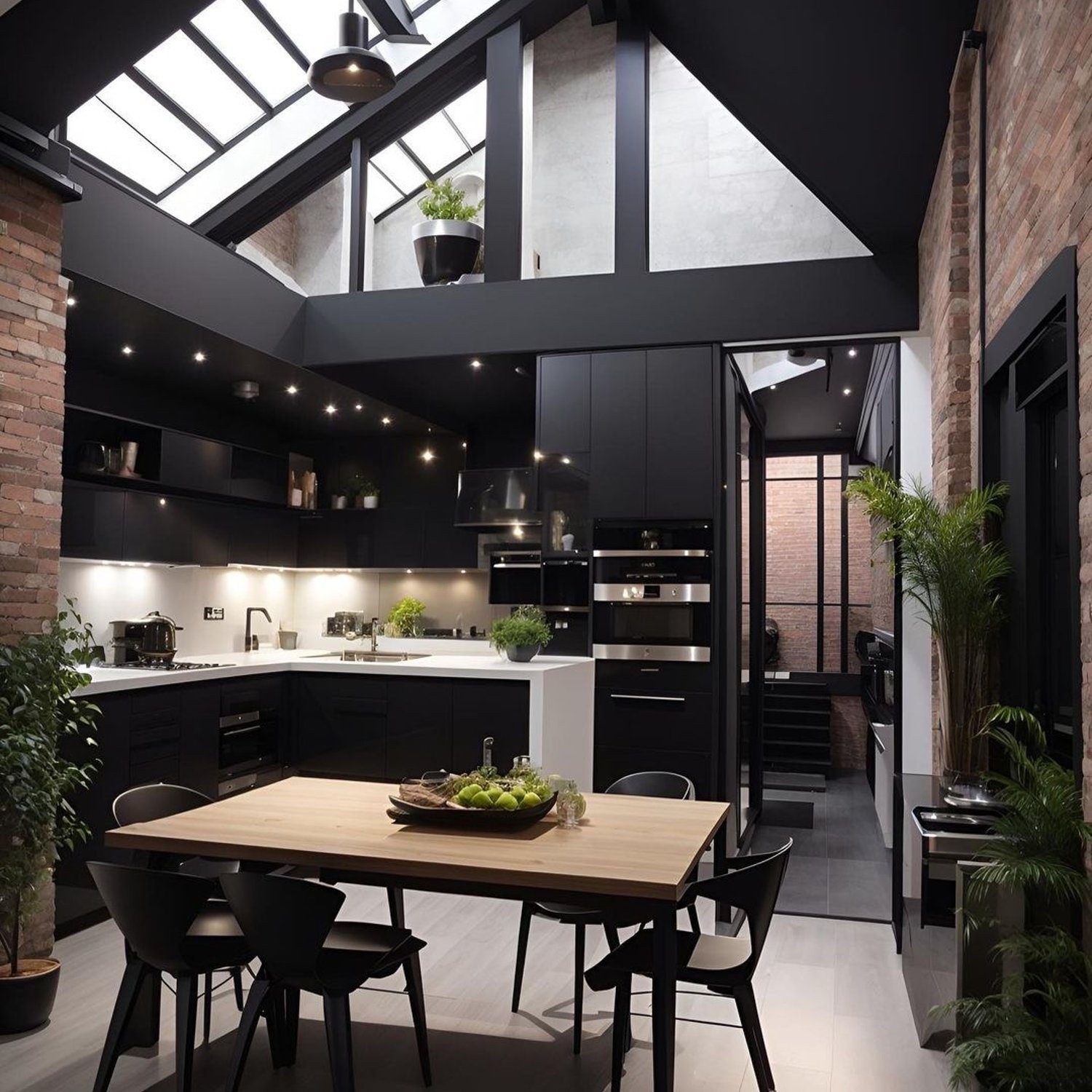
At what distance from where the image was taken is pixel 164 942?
2678mm

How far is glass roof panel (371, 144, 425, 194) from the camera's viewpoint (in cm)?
721

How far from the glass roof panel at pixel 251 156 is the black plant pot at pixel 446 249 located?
2.92 feet

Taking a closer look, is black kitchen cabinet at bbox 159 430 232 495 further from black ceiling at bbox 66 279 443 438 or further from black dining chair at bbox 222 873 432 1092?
black dining chair at bbox 222 873 432 1092

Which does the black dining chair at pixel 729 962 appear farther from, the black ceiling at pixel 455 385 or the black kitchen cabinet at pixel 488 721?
the black ceiling at pixel 455 385

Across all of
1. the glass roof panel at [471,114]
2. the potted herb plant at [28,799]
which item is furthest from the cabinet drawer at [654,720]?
the glass roof panel at [471,114]

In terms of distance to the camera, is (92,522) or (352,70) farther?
(92,522)

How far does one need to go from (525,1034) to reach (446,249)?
14.9ft

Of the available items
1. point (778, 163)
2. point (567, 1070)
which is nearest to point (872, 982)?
point (567, 1070)

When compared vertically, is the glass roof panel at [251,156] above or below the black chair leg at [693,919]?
above

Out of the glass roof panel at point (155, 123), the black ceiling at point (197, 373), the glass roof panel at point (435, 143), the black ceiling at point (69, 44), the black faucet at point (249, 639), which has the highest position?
the glass roof panel at point (435, 143)

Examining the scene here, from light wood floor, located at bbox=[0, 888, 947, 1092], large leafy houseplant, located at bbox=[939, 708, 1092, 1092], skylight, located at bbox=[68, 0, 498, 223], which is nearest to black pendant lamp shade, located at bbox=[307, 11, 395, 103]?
skylight, located at bbox=[68, 0, 498, 223]

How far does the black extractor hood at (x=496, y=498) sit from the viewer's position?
7.41 metres

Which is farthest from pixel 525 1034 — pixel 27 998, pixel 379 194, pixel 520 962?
pixel 379 194

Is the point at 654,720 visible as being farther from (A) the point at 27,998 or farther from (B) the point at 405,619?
(A) the point at 27,998
